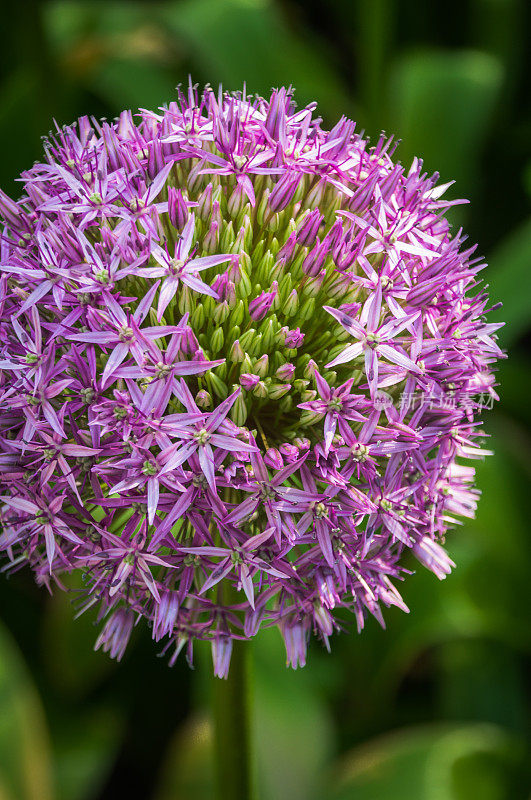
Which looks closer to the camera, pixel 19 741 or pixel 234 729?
pixel 234 729

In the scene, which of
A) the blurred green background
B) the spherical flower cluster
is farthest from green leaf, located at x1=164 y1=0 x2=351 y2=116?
the spherical flower cluster

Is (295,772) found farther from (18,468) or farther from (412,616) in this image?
(18,468)

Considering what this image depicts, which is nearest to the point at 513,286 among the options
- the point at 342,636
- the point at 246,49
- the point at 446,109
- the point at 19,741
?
the point at 446,109

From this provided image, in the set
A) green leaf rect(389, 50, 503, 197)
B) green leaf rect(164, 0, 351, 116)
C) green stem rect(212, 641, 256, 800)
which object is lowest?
green stem rect(212, 641, 256, 800)

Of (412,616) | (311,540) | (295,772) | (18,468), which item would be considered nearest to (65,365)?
(18,468)

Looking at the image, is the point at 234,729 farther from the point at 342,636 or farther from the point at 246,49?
the point at 246,49

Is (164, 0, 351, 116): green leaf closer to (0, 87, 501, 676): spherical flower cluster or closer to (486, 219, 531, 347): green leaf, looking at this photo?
(486, 219, 531, 347): green leaf
